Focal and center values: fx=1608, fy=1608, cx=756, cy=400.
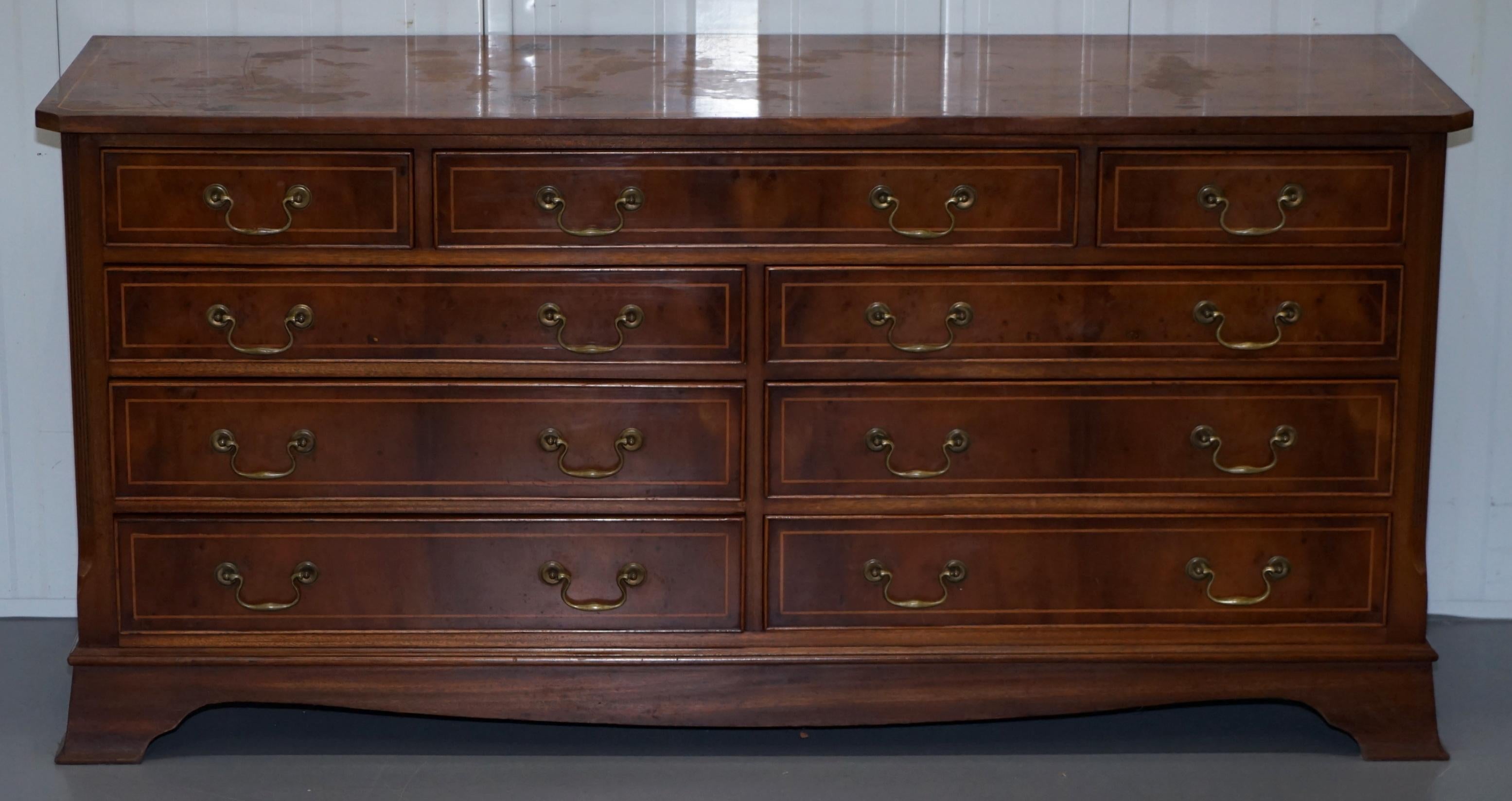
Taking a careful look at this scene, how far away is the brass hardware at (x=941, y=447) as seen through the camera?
108 inches

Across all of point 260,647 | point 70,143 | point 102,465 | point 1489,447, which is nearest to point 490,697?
point 260,647

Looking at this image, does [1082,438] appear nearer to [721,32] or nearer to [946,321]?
[946,321]

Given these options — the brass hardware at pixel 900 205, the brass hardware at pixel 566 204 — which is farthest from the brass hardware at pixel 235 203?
the brass hardware at pixel 900 205

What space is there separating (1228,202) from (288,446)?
1.64m

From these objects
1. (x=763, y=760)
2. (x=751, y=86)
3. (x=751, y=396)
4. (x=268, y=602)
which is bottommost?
(x=763, y=760)

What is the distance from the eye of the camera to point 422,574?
2.80 m

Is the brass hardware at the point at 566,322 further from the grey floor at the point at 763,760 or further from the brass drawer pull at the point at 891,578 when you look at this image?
the grey floor at the point at 763,760

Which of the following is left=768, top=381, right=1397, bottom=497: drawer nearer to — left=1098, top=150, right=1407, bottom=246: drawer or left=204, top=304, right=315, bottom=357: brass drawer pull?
left=1098, top=150, right=1407, bottom=246: drawer

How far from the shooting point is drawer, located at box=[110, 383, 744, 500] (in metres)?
2.74

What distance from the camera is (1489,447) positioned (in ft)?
11.6

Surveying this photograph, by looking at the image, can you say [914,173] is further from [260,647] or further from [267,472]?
[260,647]

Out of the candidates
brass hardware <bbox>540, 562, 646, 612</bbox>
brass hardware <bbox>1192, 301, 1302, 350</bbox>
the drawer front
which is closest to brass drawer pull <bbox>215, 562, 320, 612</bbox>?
brass hardware <bbox>540, 562, 646, 612</bbox>

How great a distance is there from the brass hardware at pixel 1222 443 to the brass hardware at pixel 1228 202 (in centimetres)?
34

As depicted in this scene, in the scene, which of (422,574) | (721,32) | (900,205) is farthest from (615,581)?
(721,32)
